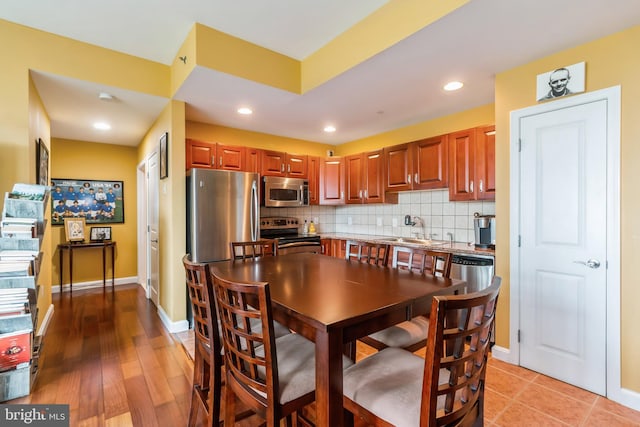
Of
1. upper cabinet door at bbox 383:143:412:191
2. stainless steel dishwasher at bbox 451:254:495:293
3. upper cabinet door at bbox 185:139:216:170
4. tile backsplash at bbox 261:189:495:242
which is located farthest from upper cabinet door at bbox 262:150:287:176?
stainless steel dishwasher at bbox 451:254:495:293

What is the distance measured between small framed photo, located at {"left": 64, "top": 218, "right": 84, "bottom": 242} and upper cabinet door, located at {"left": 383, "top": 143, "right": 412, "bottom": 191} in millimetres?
4642

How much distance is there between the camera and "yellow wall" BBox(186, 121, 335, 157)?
386cm

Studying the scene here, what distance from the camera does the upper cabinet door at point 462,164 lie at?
3064mm

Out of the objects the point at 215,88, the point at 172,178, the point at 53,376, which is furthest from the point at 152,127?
the point at 53,376

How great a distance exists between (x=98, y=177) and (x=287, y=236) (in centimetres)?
330

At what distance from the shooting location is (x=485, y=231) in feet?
9.71

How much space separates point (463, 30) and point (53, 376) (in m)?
3.75

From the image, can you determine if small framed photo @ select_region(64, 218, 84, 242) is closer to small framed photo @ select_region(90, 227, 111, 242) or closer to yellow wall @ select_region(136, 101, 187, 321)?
small framed photo @ select_region(90, 227, 111, 242)

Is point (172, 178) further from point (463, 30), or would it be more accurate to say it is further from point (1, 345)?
point (463, 30)

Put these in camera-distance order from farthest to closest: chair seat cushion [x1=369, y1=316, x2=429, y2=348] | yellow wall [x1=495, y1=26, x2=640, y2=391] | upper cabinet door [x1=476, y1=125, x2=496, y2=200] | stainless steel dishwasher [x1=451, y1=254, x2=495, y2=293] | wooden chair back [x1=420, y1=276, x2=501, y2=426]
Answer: upper cabinet door [x1=476, y1=125, x2=496, y2=200] → stainless steel dishwasher [x1=451, y1=254, x2=495, y2=293] → yellow wall [x1=495, y1=26, x2=640, y2=391] → chair seat cushion [x1=369, y1=316, x2=429, y2=348] → wooden chair back [x1=420, y1=276, x2=501, y2=426]

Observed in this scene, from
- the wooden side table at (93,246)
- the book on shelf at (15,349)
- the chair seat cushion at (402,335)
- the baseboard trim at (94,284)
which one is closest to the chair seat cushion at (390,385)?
the chair seat cushion at (402,335)

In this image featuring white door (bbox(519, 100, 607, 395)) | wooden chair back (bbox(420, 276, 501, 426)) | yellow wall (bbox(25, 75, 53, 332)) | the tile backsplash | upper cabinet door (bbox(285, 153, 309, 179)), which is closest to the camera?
wooden chair back (bbox(420, 276, 501, 426))

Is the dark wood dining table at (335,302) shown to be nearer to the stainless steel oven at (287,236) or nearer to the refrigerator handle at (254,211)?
the refrigerator handle at (254,211)

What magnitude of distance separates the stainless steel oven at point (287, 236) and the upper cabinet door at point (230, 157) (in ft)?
2.59
